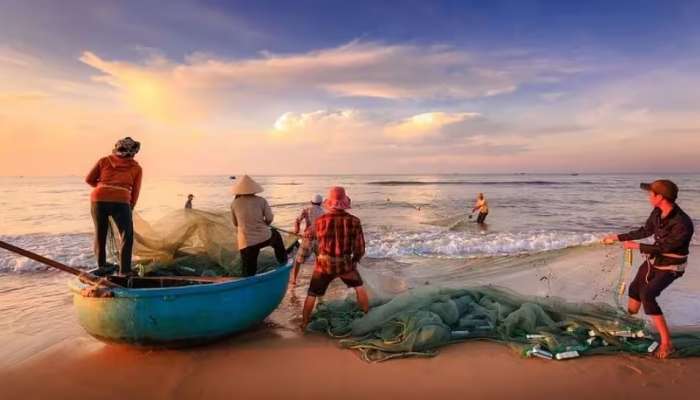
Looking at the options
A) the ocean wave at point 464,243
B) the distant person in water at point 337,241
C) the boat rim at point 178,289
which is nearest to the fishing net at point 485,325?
the distant person in water at point 337,241

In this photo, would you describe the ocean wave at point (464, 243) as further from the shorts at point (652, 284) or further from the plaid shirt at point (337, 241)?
the shorts at point (652, 284)

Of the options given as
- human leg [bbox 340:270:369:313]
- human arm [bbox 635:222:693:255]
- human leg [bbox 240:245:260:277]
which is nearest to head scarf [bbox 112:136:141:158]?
human leg [bbox 240:245:260:277]

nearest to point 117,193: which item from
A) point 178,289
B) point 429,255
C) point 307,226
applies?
point 178,289

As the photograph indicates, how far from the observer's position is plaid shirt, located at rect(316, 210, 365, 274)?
16.6 feet

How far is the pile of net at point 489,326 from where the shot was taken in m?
4.49

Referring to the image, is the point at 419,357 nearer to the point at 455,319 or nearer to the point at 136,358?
the point at 455,319

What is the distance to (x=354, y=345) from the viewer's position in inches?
184

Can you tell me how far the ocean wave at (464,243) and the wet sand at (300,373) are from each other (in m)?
6.81

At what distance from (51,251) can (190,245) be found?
7.63 meters

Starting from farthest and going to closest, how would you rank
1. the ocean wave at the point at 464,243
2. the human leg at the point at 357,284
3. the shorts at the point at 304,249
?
the ocean wave at the point at 464,243 → the shorts at the point at 304,249 → the human leg at the point at 357,284

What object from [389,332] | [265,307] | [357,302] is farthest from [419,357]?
[265,307]

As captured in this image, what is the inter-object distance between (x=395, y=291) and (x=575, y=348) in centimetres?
269

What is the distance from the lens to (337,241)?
5.08 meters

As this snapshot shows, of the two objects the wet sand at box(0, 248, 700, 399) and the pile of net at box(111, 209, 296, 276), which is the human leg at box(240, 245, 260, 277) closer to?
the pile of net at box(111, 209, 296, 276)
